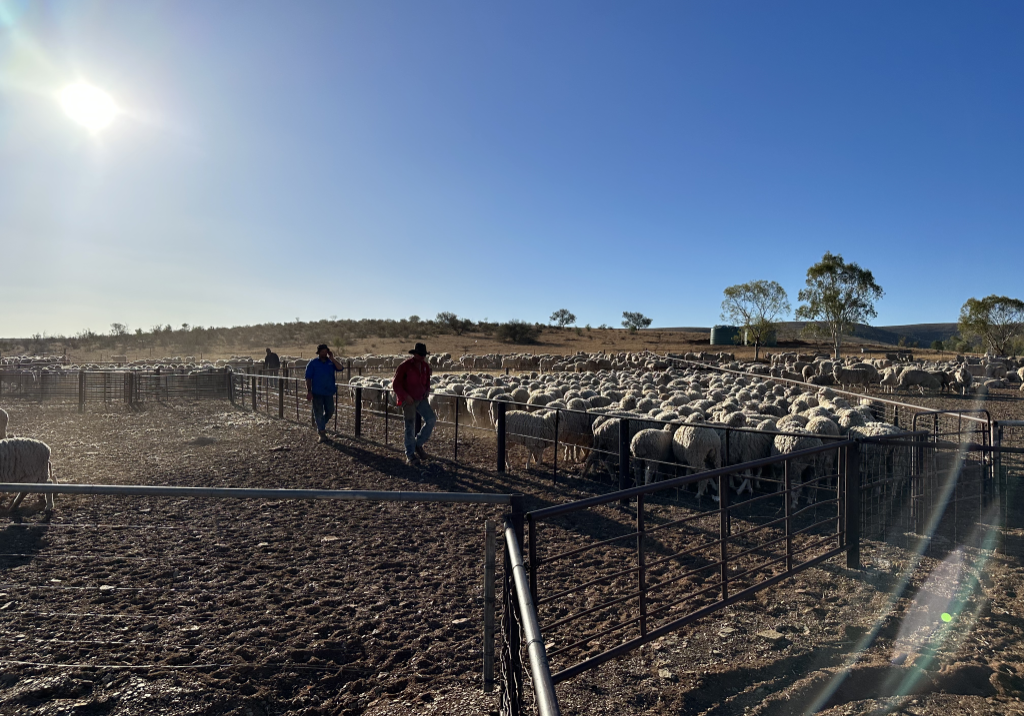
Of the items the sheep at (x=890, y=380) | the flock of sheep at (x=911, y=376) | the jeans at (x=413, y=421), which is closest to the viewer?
the jeans at (x=413, y=421)

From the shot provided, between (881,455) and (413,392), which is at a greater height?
(413,392)

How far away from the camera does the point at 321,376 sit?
39.9 feet

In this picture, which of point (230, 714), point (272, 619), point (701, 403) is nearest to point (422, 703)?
point (230, 714)

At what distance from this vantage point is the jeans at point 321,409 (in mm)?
12559

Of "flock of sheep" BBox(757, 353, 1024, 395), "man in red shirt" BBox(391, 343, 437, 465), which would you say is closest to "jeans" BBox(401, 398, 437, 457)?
"man in red shirt" BBox(391, 343, 437, 465)

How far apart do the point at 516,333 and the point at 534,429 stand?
205ft

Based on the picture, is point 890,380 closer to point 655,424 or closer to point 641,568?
point 655,424

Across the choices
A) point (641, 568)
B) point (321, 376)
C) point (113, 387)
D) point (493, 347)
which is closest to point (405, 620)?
point (641, 568)

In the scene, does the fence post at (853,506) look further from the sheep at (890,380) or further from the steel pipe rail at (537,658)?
the sheep at (890,380)

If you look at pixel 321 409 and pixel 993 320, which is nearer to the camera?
pixel 321 409

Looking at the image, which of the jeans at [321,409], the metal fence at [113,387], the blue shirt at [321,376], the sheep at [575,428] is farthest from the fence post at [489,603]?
the metal fence at [113,387]

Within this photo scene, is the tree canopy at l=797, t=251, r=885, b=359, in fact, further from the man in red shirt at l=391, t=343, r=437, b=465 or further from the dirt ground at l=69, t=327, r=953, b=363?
the man in red shirt at l=391, t=343, r=437, b=465

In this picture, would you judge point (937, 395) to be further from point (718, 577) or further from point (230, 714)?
point (230, 714)

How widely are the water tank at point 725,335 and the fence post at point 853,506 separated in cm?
6913
